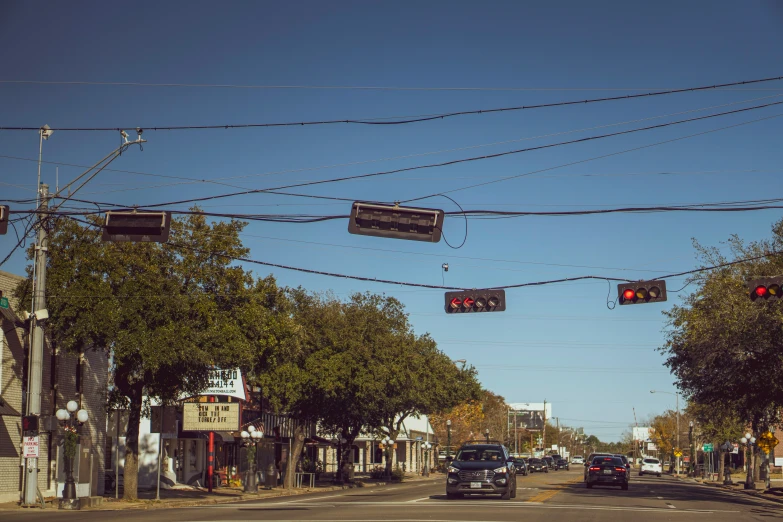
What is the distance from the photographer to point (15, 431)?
3067 centimetres

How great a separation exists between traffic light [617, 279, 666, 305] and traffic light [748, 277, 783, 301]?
2.27 m

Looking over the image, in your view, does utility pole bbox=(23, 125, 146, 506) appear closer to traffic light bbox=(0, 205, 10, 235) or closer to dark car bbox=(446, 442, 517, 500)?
traffic light bbox=(0, 205, 10, 235)

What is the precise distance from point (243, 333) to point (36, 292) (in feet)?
23.2

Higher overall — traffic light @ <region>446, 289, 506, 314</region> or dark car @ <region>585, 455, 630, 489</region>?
traffic light @ <region>446, 289, 506, 314</region>

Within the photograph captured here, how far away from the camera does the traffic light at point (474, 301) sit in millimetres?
24375

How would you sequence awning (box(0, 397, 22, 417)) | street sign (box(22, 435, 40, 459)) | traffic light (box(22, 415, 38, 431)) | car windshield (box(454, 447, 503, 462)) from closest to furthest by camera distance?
traffic light (box(22, 415, 38, 431)) < street sign (box(22, 435, 40, 459)) < awning (box(0, 397, 22, 417)) < car windshield (box(454, 447, 503, 462))

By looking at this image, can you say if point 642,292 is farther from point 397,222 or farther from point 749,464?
point 749,464

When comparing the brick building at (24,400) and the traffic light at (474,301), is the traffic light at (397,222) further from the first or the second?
the brick building at (24,400)

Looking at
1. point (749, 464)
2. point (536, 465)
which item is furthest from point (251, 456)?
point (536, 465)

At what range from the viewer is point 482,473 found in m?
29.1

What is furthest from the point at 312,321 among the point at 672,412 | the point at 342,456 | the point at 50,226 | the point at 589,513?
the point at 672,412

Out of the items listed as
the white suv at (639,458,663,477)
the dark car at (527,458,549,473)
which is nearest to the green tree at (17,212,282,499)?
the white suv at (639,458,663,477)

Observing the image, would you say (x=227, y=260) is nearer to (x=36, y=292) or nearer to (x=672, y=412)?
(x=36, y=292)

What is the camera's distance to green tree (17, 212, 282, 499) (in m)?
28.5
